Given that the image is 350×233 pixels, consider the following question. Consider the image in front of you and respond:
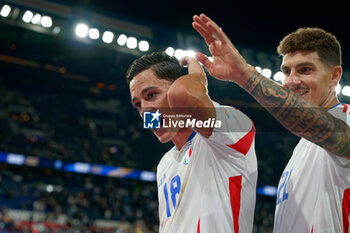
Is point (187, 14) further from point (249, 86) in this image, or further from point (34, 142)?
point (34, 142)

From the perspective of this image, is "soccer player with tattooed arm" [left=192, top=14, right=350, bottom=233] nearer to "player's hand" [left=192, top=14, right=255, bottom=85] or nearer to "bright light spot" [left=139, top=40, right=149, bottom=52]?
"player's hand" [left=192, top=14, right=255, bottom=85]

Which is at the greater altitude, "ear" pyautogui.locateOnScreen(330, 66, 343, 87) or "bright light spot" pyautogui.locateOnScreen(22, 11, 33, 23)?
"bright light spot" pyautogui.locateOnScreen(22, 11, 33, 23)

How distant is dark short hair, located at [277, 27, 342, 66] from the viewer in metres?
1.96

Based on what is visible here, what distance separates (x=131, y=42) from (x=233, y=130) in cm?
1065

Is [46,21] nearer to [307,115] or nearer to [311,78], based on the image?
[311,78]

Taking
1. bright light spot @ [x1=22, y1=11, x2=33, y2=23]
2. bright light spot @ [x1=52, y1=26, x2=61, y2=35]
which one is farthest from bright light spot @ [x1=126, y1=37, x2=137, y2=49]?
bright light spot @ [x1=22, y1=11, x2=33, y2=23]

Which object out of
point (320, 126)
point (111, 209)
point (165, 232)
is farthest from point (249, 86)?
point (111, 209)

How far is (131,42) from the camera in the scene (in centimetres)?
1185

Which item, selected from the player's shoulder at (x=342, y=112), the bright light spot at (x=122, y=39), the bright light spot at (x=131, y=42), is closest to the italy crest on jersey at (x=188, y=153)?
the player's shoulder at (x=342, y=112)

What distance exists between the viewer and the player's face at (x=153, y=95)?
6.51ft

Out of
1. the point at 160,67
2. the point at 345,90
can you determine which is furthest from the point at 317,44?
the point at 345,90

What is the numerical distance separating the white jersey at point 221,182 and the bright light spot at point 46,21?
32.2 ft

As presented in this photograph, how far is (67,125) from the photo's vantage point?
24.2 meters

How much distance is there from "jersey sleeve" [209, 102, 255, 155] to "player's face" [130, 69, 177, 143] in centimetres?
42
